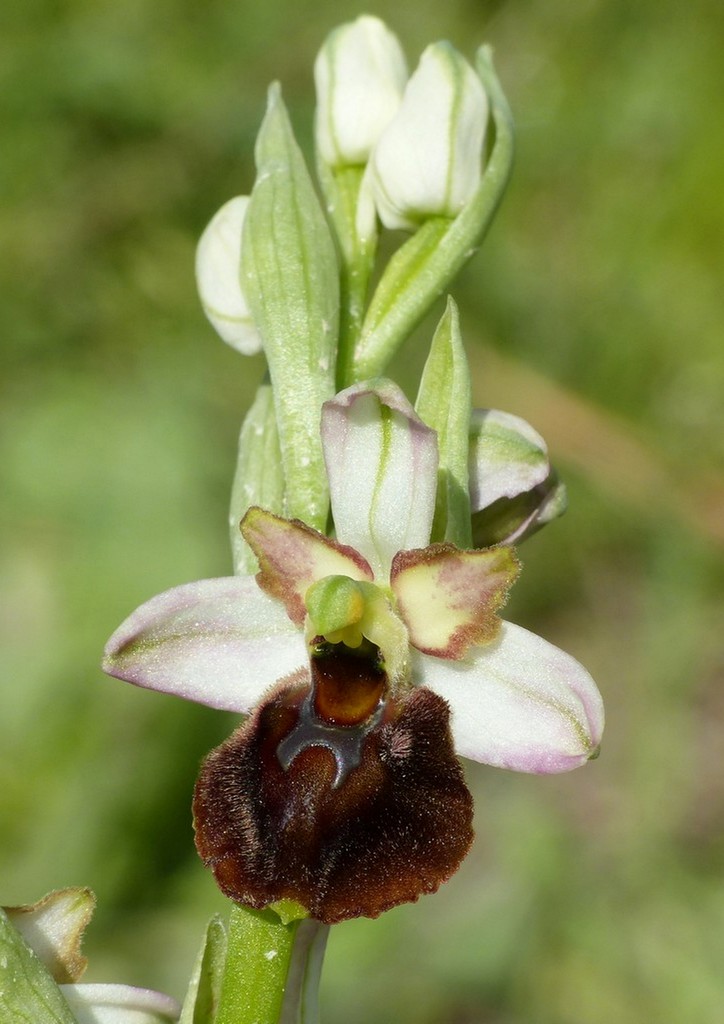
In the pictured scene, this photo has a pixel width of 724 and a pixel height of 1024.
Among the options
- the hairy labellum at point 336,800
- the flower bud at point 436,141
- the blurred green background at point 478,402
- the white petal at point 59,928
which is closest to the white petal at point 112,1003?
the white petal at point 59,928

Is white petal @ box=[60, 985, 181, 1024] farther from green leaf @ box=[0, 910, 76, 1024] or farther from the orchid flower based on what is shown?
the orchid flower

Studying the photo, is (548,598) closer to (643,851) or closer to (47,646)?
(643,851)

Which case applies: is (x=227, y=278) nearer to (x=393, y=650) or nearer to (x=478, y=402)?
(x=393, y=650)

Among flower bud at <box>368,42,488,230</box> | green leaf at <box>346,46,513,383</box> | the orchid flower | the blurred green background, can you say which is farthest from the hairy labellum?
the blurred green background

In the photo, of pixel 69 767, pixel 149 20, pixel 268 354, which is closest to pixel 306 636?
pixel 268 354

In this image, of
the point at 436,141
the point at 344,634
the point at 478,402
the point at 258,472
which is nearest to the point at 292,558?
the point at 344,634

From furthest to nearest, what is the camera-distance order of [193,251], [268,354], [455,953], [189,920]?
1. [193,251]
2. [455,953]
3. [189,920]
4. [268,354]

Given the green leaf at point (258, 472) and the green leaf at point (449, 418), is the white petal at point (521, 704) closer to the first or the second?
the green leaf at point (449, 418)
